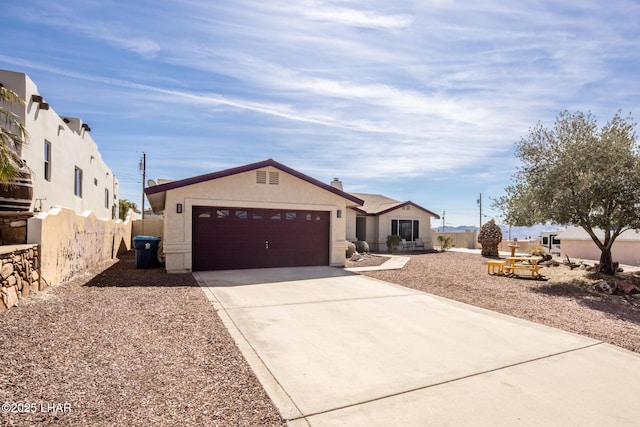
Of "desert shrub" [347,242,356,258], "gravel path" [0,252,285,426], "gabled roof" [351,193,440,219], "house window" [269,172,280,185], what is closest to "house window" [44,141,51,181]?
"gravel path" [0,252,285,426]

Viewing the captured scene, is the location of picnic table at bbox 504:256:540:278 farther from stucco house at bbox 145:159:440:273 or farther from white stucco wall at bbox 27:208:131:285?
white stucco wall at bbox 27:208:131:285

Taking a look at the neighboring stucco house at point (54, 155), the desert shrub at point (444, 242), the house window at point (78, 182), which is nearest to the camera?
the neighboring stucco house at point (54, 155)

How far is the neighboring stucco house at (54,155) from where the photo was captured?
1032 cm

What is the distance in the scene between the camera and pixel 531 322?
686 cm

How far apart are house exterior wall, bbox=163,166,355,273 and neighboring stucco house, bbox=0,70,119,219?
377 cm

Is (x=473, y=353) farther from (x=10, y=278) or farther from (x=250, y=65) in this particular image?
(x=250, y=65)

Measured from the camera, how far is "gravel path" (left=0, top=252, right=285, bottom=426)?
10.8 ft

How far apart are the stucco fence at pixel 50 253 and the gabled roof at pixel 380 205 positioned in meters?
15.1

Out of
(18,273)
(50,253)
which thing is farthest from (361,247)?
(18,273)

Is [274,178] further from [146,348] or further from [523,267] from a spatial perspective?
[523,267]

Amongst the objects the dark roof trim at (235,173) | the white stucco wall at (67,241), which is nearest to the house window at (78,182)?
the white stucco wall at (67,241)

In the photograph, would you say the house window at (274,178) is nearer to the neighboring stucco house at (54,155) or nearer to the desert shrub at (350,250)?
the desert shrub at (350,250)

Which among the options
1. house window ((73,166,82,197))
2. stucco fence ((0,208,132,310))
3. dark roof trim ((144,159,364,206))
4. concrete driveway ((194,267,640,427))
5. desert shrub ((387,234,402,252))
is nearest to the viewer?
concrete driveway ((194,267,640,427))

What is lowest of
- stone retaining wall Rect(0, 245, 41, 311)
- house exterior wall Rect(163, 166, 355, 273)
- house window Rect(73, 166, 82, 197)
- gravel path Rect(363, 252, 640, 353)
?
gravel path Rect(363, 252, 640, 353)
